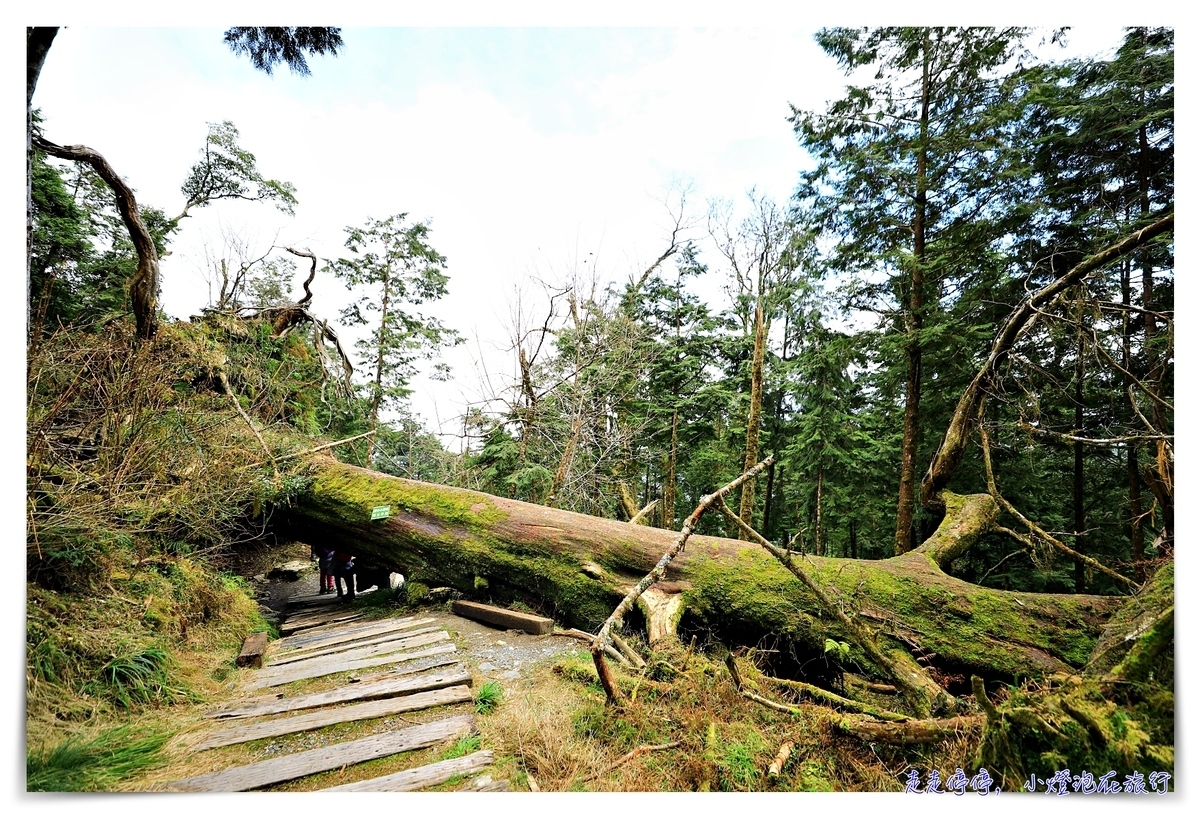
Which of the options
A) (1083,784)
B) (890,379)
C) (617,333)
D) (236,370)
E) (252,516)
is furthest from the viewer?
(617,333)

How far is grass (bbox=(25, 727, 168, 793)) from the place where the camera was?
2.04 metres

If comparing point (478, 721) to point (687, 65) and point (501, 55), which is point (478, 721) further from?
point (687, 65)

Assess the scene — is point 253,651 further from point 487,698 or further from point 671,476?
point 671,476

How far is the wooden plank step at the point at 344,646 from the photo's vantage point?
11.9 feet

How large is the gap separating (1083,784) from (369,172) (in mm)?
6811

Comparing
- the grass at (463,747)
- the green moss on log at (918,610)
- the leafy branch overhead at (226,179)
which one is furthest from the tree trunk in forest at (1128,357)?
the leafy branch overhead at (226,179)

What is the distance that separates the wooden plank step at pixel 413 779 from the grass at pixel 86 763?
1006 mm

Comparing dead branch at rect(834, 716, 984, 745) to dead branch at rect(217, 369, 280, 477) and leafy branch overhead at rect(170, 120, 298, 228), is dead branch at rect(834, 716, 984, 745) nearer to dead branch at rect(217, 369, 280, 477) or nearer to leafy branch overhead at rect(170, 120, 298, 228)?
dead branch at rect(217, 369, 280, 477)

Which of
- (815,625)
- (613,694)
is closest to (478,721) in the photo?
(613,694)

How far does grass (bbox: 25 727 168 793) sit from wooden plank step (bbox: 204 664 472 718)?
48 cm

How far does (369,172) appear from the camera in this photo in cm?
471

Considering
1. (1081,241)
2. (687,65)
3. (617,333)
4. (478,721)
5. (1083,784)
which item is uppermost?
(687,65)

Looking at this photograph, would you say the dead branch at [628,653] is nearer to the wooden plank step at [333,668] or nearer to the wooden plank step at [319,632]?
the wooden plank step at [333,668]

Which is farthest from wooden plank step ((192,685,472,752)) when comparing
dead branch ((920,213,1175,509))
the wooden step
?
dead branch ((920,213,1175,509))
